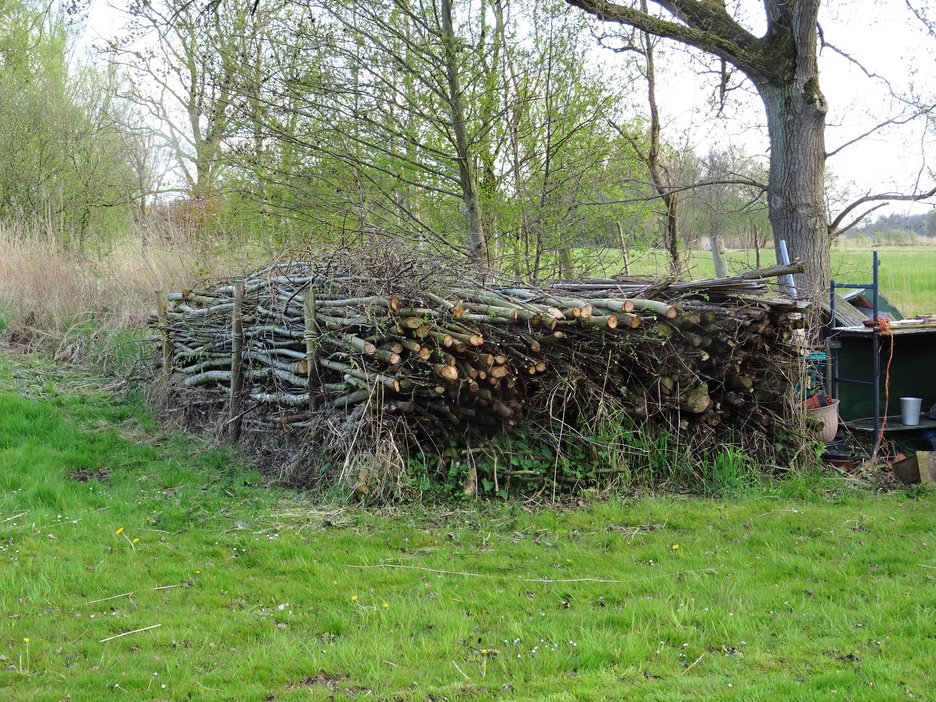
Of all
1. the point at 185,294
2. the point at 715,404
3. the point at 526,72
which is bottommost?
the point at 715,404

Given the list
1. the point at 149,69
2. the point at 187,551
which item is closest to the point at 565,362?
the point at 187,551

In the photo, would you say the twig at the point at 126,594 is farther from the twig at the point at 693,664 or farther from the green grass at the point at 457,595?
the twig at the point at 693,664

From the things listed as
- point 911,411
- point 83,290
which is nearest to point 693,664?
point 911,411

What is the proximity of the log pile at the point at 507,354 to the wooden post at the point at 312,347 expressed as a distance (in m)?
0.01

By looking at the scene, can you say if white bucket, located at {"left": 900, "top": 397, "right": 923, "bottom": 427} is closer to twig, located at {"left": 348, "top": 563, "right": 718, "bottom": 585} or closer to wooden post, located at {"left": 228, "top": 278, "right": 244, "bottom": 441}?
twig, located at {"left": 348, "top": 563, "right": 718, "bottom": 585}

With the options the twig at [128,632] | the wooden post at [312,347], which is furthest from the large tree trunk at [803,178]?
the twig at [128,632]

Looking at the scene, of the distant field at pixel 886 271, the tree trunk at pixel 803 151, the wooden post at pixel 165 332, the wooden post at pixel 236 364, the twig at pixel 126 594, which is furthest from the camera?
the distant field at pixel 886 271

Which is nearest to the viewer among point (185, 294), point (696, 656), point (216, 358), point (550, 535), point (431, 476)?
point (696, 656)

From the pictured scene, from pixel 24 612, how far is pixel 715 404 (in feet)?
18.9

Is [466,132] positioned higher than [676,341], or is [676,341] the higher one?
[466,132]

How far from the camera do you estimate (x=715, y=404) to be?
7.81 m

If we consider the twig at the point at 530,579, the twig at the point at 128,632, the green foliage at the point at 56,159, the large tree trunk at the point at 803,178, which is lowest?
the twig at the point at 530,579

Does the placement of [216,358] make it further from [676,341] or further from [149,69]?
[676,341]

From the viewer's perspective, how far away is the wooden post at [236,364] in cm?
884
